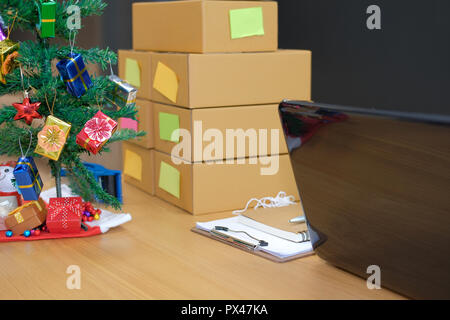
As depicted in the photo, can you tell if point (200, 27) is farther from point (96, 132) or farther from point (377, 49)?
point (377, 49)

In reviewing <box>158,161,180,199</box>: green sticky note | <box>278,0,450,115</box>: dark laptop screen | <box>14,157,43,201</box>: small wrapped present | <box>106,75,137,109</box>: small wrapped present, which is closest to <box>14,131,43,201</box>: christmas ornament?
<box>14,157,43,201</box>: small wrapped present

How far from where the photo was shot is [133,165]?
1.60 meters

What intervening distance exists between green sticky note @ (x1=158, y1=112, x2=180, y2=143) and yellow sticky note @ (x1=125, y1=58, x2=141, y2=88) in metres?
0.16

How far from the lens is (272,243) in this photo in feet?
3.59

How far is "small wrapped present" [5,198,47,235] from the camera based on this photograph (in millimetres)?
1146

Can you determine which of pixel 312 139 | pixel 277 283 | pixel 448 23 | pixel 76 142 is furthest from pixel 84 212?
pixel 448 23

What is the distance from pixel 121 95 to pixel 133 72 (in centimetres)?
35

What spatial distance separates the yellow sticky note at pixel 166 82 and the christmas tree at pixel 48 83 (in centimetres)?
19

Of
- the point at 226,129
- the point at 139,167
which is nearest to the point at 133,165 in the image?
the point at 139,167

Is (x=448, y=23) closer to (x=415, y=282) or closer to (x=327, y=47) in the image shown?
(x=327, y=47)

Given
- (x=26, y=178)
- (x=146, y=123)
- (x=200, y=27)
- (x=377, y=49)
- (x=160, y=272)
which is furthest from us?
(x=377, y=49)

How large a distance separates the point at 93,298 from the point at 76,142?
38 cm

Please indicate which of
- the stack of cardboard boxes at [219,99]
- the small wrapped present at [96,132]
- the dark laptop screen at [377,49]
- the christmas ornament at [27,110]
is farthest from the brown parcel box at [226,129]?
the dark laptop screen at [377,49]

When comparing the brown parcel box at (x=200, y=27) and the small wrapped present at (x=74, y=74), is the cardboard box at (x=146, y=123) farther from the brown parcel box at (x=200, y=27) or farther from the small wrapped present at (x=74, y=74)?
the small wrapped present at (x=74, y=74)
